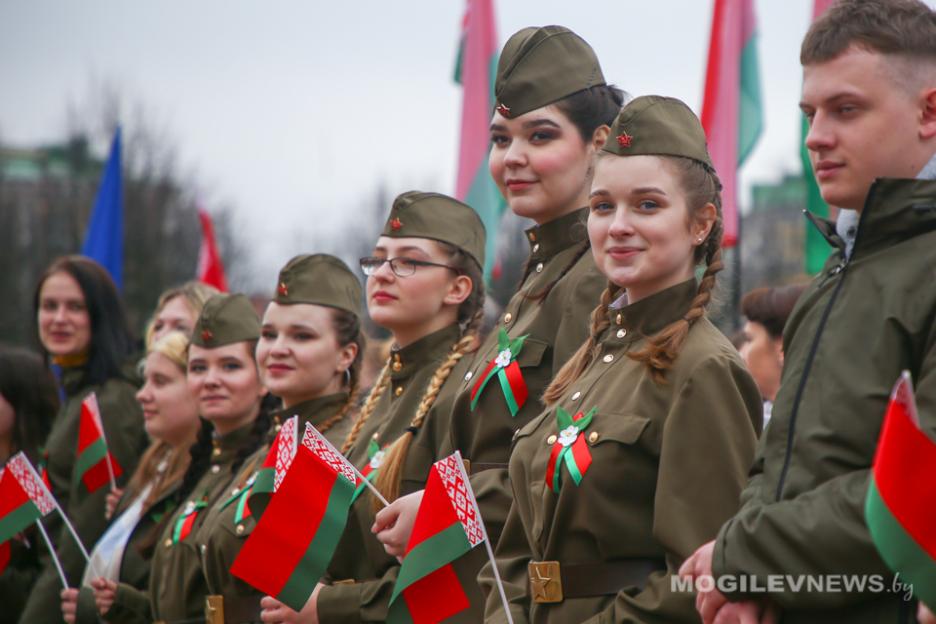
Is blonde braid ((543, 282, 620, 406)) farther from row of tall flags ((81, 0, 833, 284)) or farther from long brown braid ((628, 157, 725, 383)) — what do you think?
row of tall flags ((81, 0, 833, 284))

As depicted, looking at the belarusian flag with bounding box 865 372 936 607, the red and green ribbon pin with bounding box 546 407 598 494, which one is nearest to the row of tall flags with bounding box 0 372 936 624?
the red and green ribbon pin with bounding box 546 407 598 494

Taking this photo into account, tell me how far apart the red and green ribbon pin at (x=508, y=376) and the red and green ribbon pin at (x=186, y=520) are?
2696 millimetres

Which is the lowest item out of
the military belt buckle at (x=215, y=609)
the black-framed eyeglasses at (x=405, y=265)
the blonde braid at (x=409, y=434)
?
the military belt buckle at (x=215, y=609)

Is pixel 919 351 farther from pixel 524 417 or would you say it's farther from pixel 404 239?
pixel 404 239

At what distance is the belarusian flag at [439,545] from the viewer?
4.54 metres

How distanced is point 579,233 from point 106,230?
28.2ft

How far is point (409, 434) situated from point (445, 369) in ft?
1.07

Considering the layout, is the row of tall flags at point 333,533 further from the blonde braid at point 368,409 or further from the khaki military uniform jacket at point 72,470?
the khaki military uniform jacket at point 72,470

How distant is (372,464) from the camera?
19.3 feet

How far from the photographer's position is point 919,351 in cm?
327

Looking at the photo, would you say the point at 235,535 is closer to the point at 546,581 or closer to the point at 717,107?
the point at 546,581

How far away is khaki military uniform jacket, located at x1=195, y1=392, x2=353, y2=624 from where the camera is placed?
6.70 metres

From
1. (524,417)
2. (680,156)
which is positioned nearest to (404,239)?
(524,417)

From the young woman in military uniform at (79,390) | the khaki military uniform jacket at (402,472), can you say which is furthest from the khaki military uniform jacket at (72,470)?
the khaki military uniform jacket at (402,472)
